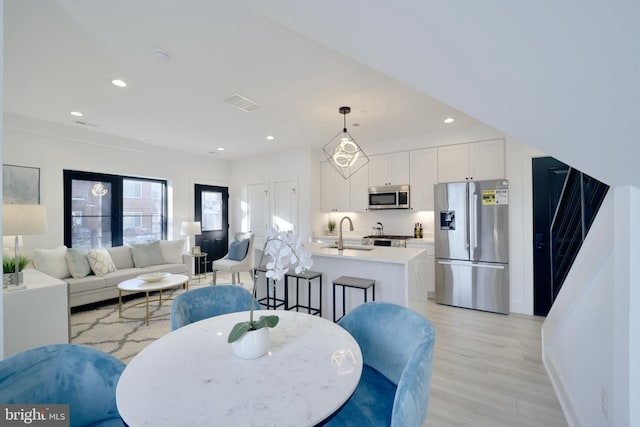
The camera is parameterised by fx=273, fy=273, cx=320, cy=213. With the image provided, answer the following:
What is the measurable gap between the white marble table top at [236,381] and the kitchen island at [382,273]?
1.39m

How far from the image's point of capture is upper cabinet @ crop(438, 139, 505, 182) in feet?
13.1

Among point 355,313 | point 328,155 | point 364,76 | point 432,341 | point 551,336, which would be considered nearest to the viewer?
point 432,341

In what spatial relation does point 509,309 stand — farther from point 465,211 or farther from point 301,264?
point 301,264

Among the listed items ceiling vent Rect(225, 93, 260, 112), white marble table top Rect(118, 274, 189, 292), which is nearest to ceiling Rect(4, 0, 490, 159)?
ceiling vent Rect(225, 93, 260, 112)

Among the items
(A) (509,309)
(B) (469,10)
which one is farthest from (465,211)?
(B) (469,10)

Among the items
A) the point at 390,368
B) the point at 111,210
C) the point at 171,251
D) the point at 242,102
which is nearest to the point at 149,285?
Answer: the point at 171,251

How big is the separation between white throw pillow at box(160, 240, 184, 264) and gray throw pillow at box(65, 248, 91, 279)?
3.57 ft

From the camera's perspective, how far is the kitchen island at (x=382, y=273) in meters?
2.55

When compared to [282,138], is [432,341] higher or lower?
lower

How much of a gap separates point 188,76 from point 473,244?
159 inches

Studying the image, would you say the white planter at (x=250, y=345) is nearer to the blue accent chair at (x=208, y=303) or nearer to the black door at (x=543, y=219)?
the blue accent chair at (x=208, y=303)

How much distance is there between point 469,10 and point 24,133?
5564 millimetres

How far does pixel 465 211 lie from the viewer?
3861 millimetres

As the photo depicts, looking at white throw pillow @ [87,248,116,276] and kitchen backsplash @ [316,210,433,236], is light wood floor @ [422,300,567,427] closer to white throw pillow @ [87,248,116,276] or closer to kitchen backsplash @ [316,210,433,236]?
kitchen backsplash @ [316,210,433,236]
